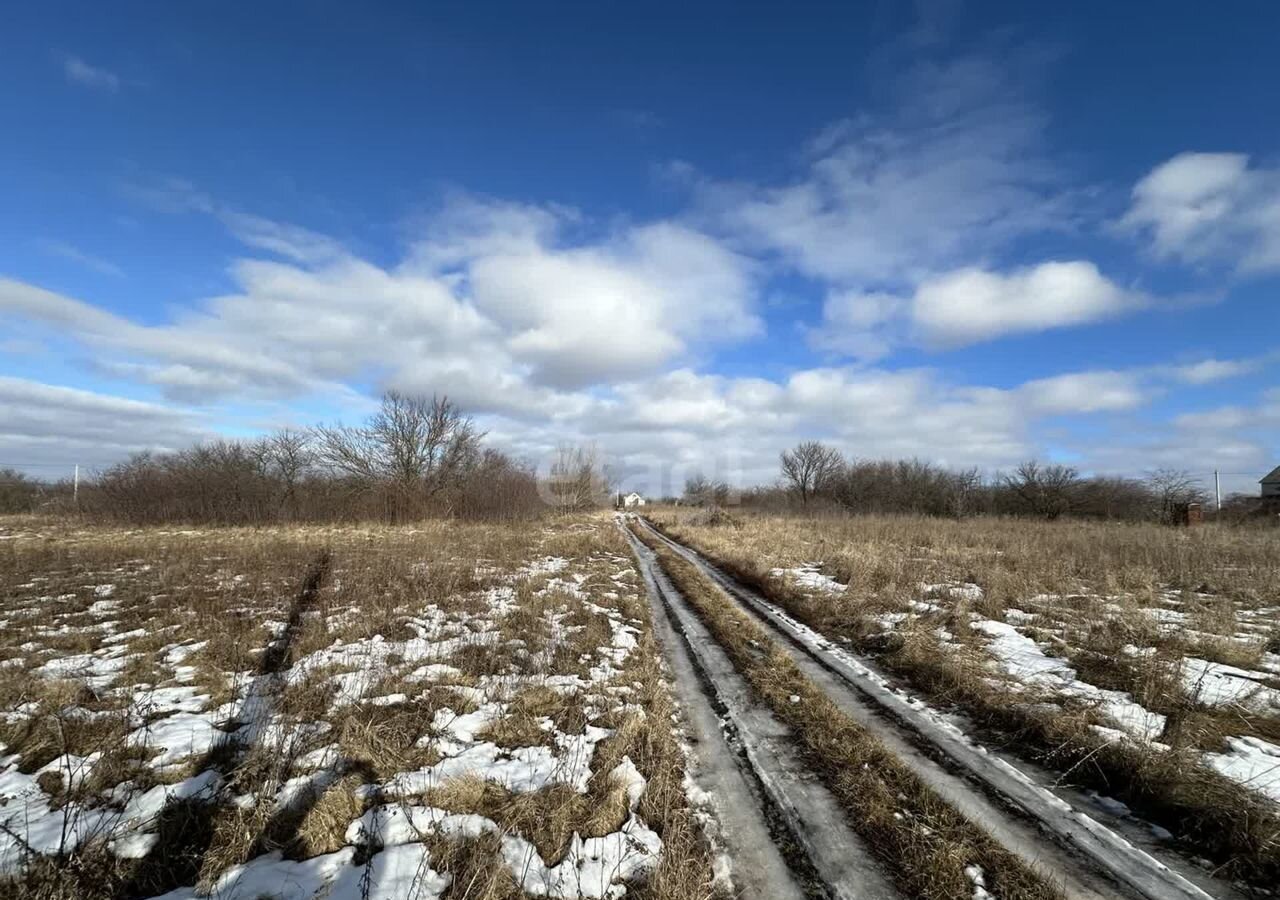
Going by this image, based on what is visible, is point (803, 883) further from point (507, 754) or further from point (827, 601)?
point (827, 601)

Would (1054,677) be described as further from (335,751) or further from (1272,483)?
(1272,483)

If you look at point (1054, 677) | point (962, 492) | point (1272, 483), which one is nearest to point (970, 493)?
point (962, 492)

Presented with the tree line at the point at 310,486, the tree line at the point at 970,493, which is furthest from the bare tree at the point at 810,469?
the tree line at the point at 310,486

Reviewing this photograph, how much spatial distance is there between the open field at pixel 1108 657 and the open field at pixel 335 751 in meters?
3.53

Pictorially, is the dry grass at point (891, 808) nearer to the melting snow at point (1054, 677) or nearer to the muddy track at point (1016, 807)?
the muddy track at point (1016, 807)

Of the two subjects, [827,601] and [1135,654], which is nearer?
[1135,654]

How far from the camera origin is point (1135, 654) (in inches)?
279

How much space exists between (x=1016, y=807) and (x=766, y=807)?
190cm

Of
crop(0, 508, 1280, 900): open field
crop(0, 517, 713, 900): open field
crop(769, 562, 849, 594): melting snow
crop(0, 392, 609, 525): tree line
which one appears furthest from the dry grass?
crop(0, 392, 609, 525): tree line

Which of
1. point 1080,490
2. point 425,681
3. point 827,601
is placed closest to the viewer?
point 425,681

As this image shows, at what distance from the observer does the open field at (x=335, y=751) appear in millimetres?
3350

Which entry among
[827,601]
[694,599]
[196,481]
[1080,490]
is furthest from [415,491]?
[1080,490]

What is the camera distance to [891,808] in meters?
4.01

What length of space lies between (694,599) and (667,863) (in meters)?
8.89
